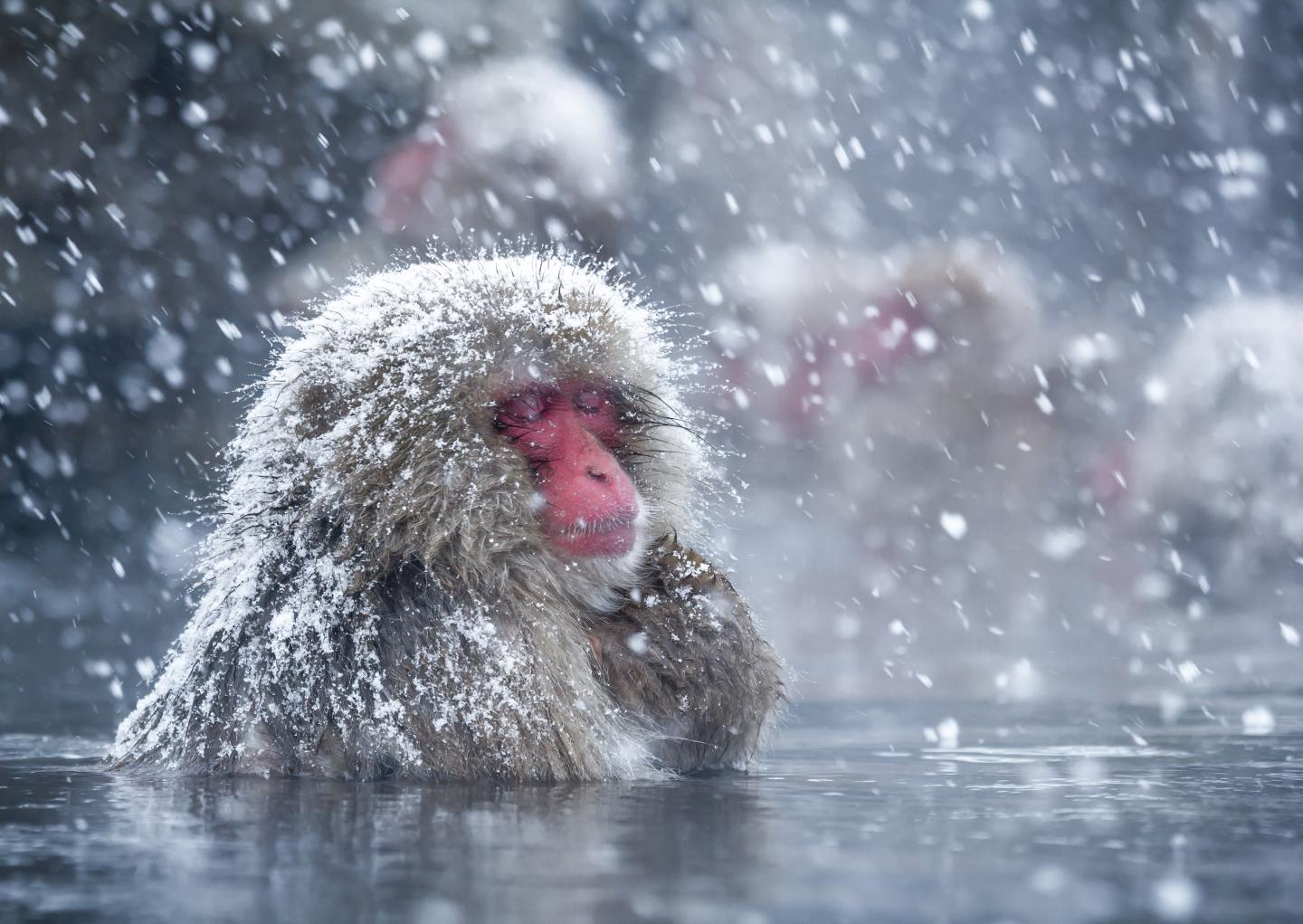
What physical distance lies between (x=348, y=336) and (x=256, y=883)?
1.67 meters

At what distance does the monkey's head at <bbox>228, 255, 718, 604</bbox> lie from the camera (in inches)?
107

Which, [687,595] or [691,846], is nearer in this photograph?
[691,846]

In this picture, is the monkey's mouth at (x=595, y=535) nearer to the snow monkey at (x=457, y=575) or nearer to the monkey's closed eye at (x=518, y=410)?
the snow monkey at (x=457, y=575)

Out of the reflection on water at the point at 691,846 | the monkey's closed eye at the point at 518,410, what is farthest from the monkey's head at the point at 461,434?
the reflection on water at the point at 691,846

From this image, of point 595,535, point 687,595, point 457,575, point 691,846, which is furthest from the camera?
point 687,595

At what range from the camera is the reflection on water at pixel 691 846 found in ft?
4.33

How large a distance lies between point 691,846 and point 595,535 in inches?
47.5

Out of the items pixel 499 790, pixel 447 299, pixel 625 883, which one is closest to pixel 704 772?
pixel 499 790

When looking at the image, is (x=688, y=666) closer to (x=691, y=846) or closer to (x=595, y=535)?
(x=595, y=535)

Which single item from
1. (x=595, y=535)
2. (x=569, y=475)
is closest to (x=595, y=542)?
(x=595, y=535)

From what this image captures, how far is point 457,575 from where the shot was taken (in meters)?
2.71

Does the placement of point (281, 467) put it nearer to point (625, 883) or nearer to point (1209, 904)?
point (625, 883)

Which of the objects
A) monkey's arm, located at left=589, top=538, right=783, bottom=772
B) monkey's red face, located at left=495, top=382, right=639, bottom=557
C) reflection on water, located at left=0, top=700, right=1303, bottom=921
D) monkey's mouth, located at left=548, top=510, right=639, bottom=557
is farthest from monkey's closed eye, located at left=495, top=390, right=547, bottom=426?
reflection on water, located at left=0, top=700, right=1303, bottom=921

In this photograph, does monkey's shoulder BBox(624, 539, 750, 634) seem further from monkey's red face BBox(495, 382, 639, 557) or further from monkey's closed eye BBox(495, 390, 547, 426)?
monkey's closed eye BBox(495, 390, 547, 426)
